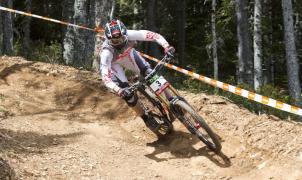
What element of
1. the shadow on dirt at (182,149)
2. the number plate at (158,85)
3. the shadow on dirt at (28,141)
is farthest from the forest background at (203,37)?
the shadow on dirt at (28,141)

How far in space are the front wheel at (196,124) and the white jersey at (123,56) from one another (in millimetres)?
1157

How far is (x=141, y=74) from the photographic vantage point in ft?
28.8

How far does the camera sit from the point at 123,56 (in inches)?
338

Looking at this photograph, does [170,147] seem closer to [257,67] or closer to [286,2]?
[286,2]

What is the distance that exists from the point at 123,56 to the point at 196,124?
1.88 m

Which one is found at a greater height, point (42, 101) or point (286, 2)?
point (286, 2)

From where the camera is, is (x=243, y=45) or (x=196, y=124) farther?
(x=243, y=45)

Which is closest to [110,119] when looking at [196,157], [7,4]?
[196,157]

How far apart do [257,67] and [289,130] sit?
11.5 metres

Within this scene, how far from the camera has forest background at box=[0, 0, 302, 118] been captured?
47.8 feet

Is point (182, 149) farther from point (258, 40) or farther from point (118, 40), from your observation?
point (258, 40)

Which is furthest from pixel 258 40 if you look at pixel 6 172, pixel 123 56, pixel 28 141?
pixel 6 172

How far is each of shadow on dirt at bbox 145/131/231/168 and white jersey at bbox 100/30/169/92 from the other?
4.57 ft

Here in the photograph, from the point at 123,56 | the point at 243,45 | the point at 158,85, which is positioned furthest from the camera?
the point at 243,45
